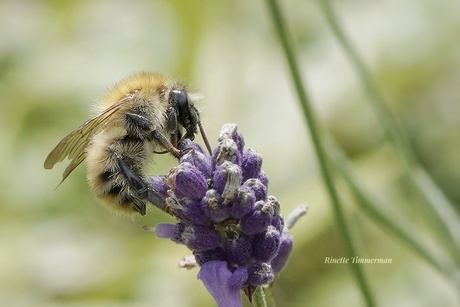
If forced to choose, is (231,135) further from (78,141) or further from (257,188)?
(78,141)

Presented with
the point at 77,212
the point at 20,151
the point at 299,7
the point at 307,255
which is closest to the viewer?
the point at 307,255

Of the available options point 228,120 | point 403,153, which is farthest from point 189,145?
point 228,120

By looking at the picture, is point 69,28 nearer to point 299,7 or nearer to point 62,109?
point 62,109

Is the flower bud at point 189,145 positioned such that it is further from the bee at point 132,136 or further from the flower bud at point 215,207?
the flower bud at point 215,207

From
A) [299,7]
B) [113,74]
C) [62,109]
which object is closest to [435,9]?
[299,7]

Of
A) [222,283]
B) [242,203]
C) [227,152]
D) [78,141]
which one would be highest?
[78,141]

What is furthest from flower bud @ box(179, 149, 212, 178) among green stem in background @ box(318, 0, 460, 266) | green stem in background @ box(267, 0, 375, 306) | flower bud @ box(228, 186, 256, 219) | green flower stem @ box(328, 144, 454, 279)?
green stem in background @ box(318, 0, 460, 266)

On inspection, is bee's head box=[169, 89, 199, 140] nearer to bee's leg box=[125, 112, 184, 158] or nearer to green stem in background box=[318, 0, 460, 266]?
bee's leg box=[125, 112, 184, 158]

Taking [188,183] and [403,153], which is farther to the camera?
[403,153]
